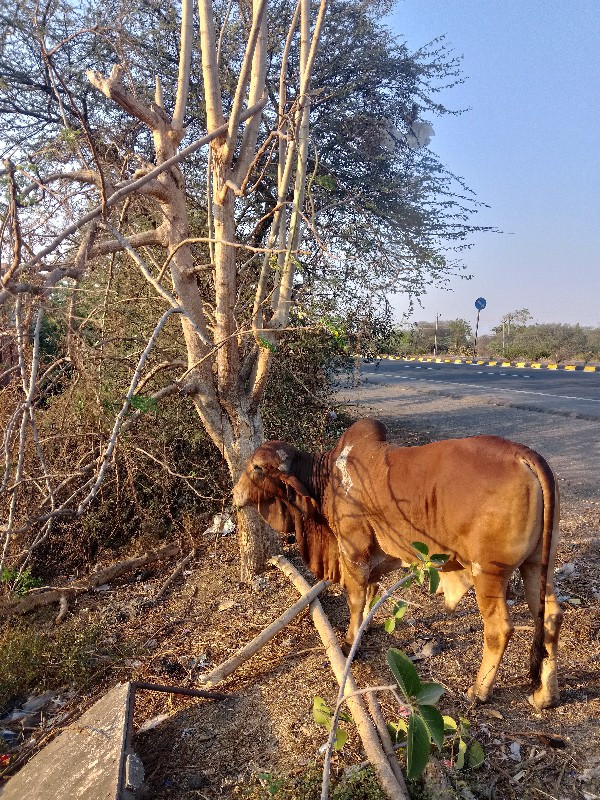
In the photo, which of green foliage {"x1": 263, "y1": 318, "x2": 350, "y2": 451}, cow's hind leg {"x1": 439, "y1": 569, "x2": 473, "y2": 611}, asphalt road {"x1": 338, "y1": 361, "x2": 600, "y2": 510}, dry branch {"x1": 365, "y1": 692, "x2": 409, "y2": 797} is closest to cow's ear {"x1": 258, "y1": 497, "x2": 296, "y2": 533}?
cow's hind leg {"x1": 439, "y1": 569, "x2": 473, "y2": 611}

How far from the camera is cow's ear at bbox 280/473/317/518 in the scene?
358cm

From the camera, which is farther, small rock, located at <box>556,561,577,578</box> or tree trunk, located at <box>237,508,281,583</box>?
tree trunk, located at <box>237,508,281,583</box>

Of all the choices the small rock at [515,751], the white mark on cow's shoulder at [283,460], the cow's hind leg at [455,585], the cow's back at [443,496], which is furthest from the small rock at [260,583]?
the small rock at [515,751]

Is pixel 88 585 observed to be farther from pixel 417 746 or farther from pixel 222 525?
pixel 417 746

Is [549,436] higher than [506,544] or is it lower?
lower

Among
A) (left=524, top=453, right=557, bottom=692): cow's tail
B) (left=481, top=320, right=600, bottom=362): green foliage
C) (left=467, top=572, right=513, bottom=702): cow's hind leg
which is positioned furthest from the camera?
(left=481, top=320, right=600, bottom=362): green foliage

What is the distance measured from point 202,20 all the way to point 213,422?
2654 millimetres

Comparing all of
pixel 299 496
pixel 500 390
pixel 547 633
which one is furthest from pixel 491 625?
pixel 500 390

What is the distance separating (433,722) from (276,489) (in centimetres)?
222

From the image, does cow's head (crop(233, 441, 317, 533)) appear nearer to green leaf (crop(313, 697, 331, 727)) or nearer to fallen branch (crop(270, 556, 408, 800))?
fallen branch (crop(270, 556, 408, 800))

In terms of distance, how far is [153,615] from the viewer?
4406 mm

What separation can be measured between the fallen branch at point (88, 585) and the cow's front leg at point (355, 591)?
1.87 meters

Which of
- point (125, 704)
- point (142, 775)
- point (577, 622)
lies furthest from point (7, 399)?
point (577, 622)

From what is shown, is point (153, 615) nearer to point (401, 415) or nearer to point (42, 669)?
point (42, 669)
